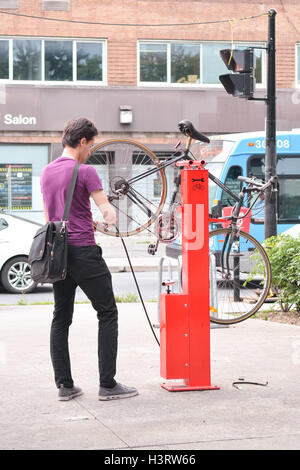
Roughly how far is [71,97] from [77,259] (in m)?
21.7

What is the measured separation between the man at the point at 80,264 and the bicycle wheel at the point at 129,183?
67 centimetres

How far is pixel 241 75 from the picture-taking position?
1175 cm

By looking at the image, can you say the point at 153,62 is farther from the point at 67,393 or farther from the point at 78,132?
the point at 67,393

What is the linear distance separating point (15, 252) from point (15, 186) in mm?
12793

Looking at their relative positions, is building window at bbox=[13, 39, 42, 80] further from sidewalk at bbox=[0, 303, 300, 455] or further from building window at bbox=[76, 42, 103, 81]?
sidewalk at bbox=[0, 303, 300, 455]

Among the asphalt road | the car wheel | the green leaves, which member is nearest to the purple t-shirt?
the green leaves

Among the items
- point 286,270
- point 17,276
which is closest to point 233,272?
point 286,270

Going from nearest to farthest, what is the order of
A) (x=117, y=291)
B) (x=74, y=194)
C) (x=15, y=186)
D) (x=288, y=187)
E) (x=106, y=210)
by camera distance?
(x=106, y=210), (x=74, y=194), (x=117, y=291), (x=288, y=187), (x=15, y=186)

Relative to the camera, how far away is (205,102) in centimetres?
2761

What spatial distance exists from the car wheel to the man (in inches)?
334

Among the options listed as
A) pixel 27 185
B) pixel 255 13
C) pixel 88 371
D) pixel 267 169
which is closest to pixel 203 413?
pixel 88 371

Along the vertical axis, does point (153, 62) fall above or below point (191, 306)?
above

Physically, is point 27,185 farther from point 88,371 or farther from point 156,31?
point 88,371

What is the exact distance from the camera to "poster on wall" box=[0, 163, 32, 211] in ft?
87.4
